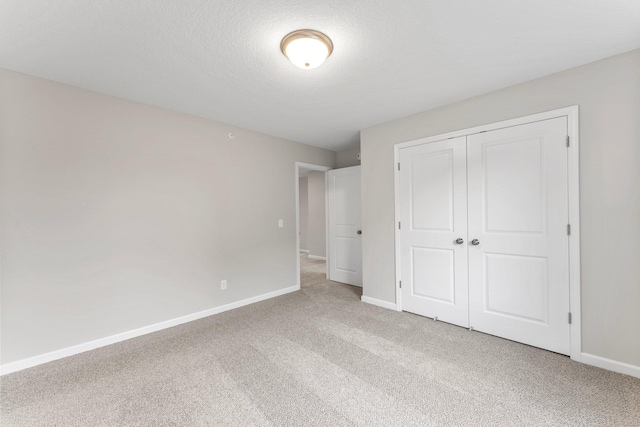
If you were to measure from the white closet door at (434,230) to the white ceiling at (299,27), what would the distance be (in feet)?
2.12

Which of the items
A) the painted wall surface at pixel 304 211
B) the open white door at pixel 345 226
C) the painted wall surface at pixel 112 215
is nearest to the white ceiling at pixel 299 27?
the painted wall surface at pixel 112 215

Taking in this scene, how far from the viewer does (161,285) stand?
9.46 ft

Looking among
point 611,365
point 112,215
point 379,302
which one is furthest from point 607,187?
point 112,215

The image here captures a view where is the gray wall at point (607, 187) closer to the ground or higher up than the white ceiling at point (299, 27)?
closer to the ground

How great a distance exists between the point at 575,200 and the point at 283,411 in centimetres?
275

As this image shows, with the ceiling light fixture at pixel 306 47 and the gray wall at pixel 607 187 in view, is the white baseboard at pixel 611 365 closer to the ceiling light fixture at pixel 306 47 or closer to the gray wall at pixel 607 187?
the gray wall at pixel 607 187

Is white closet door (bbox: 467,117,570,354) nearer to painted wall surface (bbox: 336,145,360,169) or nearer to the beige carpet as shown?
the beige carpet

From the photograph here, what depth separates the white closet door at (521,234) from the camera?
2.25 meters

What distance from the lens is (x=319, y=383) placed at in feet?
6.22

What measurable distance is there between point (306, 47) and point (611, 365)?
327 cm

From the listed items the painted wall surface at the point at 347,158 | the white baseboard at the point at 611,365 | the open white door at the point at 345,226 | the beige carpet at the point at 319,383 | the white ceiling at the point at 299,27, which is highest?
the white ceiling at the point at 299,27

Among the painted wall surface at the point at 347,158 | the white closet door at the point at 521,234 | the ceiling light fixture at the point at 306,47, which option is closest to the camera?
the ceiling light fixture at the point at 306,47

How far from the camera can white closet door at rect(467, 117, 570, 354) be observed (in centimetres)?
225

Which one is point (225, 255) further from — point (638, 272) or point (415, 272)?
point (638, 272)
